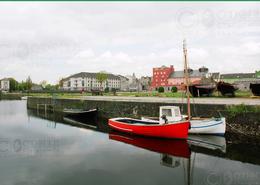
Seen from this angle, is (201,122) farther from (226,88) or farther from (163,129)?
(226,88)

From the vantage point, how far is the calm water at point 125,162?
33.8 ft

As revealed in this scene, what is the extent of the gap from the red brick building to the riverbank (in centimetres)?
7713

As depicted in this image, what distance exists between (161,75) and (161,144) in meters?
98.6

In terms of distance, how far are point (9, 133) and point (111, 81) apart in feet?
442

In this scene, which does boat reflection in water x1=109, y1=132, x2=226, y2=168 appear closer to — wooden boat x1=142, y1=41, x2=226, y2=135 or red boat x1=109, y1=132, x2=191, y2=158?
red boat x1=109, y1=132, x2=191, y2=158

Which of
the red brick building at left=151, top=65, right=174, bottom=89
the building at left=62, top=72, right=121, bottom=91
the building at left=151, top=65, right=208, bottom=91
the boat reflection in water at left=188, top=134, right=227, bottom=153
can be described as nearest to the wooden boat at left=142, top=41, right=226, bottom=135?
the boat reflection in water at left=188, top=134, right=227, bottom=153

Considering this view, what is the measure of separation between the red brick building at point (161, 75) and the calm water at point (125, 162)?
9527 cm

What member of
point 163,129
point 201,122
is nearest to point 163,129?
point 163,129

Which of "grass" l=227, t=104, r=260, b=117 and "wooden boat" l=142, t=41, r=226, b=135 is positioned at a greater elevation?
"grass" l=227, t=104, r=260, b=117

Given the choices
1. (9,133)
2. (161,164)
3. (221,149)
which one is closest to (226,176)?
(161,164)

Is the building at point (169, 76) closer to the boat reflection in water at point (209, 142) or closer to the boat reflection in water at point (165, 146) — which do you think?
the boat reflection in water at point (209, 142)

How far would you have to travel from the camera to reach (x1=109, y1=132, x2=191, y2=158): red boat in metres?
14.1

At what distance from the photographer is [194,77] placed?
103750mm

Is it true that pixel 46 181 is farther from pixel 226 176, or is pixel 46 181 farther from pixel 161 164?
pixel 226 176
